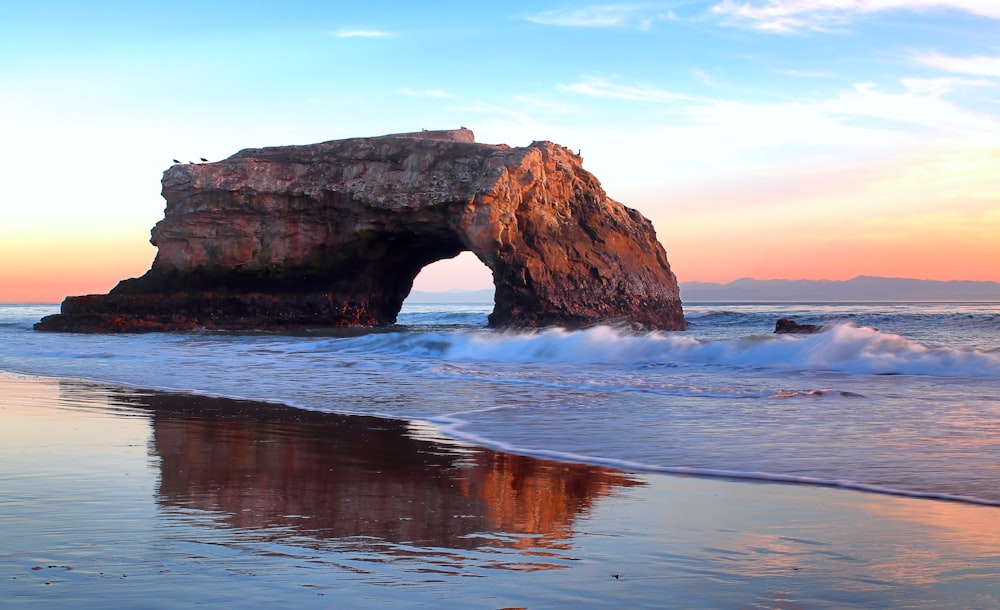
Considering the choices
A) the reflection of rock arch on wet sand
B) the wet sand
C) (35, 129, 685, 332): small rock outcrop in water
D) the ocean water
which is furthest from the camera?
(35, 129, 685, 332): small rock outcrop in water

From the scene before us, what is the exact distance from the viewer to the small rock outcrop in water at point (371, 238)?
2291cm

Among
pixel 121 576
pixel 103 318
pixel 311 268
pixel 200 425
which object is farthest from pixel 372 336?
pixel 121 576

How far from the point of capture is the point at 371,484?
4332 mm

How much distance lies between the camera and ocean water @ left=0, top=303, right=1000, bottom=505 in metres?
5.10

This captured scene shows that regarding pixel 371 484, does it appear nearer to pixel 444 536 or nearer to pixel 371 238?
pixel 444 536

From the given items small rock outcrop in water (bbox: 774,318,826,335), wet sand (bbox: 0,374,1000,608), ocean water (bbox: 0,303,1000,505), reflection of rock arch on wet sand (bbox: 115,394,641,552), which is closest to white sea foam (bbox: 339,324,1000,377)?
ocean water (bbox: 0,303,1000,505)

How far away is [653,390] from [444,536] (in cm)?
628

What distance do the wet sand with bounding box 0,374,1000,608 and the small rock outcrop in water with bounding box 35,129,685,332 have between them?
Answer: 17474 mm

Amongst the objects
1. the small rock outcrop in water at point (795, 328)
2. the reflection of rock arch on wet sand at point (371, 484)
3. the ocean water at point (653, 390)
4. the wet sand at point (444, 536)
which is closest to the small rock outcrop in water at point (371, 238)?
the ocean water at point (653, 390)

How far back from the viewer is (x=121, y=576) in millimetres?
2602

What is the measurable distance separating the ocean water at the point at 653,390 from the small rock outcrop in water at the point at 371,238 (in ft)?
16.7

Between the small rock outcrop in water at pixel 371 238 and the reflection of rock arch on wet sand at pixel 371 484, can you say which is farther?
the small rock outcrop in water at pixel 371 238

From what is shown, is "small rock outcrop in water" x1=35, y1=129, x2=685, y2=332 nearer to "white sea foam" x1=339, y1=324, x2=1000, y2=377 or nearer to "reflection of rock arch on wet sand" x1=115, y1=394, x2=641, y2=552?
"white sea foam" x1=339, y1=324, x2=1000, y2=377

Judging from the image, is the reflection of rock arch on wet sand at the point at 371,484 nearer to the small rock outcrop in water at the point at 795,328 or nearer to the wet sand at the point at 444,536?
the wet sand at the point at 444,536
